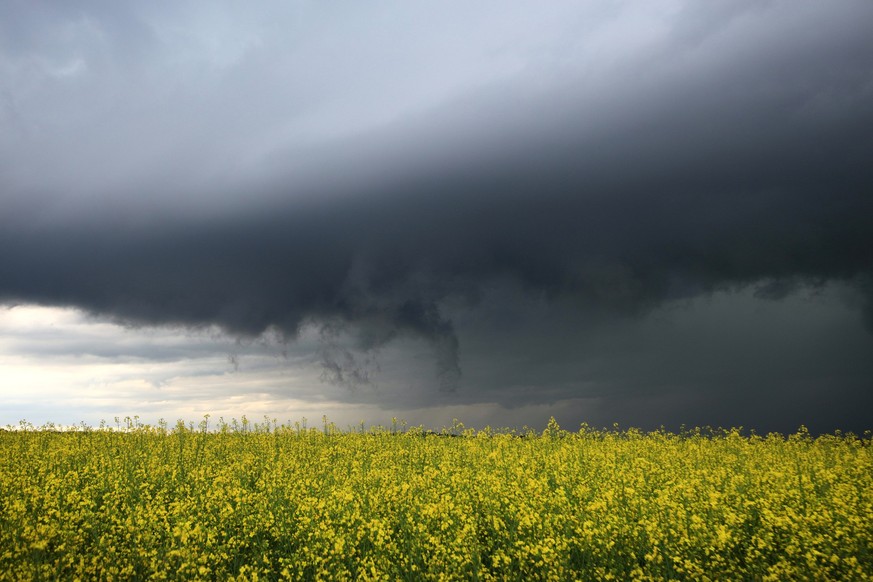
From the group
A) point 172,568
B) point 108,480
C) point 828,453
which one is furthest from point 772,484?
point 108,480

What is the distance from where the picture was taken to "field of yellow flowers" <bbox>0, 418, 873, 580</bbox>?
9156 mm

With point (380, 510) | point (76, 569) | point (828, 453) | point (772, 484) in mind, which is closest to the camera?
point (76, 569)

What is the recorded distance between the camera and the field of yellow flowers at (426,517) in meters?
9.16

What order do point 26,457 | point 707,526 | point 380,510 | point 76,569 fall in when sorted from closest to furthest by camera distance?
point 76,569 → point 707,526 → point 380,510 → point 26,457

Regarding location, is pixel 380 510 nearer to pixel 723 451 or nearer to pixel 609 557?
pixel 609 557

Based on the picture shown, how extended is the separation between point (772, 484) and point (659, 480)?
100 inches

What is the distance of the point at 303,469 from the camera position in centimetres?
1496

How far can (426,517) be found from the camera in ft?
34.6

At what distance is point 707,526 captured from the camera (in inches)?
401

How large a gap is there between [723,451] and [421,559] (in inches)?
587

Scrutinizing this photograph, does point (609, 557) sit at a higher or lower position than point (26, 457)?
lower

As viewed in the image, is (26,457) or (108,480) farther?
(26,457)

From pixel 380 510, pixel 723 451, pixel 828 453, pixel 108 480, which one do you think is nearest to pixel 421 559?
pixel 380 510

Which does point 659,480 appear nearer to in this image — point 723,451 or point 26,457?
point 723,451
